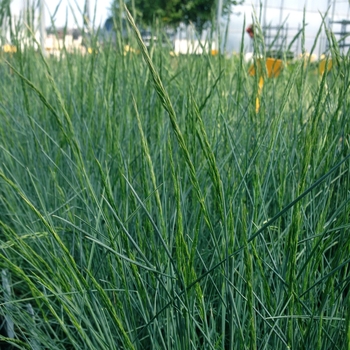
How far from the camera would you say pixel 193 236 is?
2.59ft

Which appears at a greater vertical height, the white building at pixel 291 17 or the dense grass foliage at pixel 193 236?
the white building at pixel 291 17

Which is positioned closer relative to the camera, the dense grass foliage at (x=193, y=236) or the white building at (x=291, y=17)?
the dense grass foliage at (x=193, y=236)

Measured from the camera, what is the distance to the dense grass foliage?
0.53 metres

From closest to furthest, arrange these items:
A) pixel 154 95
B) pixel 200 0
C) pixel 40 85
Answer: pixel 154 95 → pixel 40 85 → pixel 200 0

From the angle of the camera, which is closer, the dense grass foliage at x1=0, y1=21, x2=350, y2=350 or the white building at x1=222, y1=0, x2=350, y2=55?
the dense grass foliage at x1=0, y1=21, x2=350, y2=350

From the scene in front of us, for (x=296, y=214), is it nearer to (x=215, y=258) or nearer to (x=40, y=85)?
(x=215, y=258)

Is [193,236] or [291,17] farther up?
[291,17]

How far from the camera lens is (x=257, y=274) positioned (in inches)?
26.5

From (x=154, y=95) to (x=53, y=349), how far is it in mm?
669

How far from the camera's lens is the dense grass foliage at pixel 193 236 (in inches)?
20.7

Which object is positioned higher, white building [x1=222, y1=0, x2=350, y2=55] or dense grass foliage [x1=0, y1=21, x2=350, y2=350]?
white building [x1=222, y1=0, x2=350, y2=55]

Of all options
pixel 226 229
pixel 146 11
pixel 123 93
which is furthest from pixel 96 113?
pixel 146 11

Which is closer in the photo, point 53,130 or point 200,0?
point 53,130

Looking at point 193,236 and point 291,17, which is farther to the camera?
point 291,17
